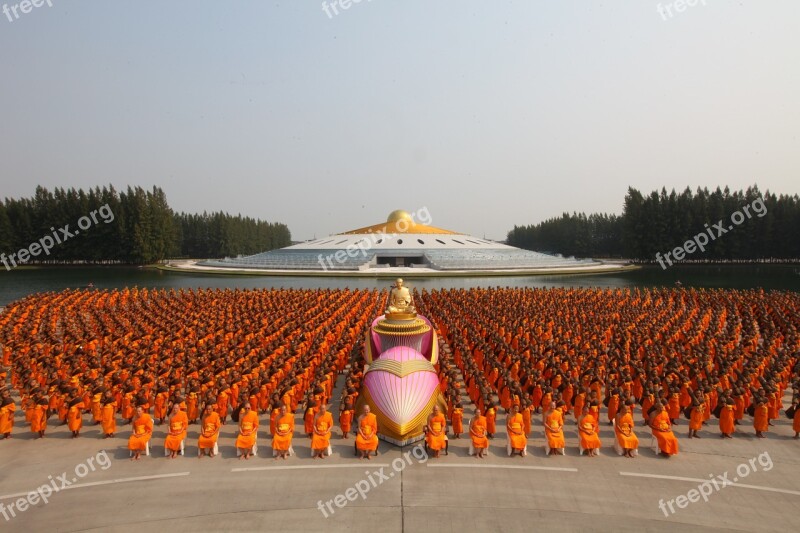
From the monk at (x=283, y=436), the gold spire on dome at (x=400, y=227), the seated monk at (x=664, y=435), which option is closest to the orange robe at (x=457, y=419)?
the monk at (x=283, y=436)

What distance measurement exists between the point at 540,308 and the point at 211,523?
1720cm

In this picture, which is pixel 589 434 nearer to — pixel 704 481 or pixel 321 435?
pixel 704 481

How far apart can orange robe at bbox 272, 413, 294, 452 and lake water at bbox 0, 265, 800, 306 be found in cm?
3147

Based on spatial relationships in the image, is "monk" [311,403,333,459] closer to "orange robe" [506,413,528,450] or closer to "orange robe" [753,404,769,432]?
"orange robe" [506,413,528,450]

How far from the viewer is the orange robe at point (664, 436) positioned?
8.30m

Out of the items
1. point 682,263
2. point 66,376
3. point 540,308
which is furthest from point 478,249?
point 66,376

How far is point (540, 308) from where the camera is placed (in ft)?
67.7

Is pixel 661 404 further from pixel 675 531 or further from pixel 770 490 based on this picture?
pixel 675 531

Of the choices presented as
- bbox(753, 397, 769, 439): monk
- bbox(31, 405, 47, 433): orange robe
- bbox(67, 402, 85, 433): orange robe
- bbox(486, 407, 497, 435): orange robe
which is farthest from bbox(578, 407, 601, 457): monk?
bbox(31, 405, 47, 433): orange robe

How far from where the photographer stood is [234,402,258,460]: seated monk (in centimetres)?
823

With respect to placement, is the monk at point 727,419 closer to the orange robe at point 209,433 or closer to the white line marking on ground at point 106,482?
the orange robe at point 209,433

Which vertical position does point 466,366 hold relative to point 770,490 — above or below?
above

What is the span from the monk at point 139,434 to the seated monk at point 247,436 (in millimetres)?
1751

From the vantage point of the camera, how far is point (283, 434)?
325 inches
